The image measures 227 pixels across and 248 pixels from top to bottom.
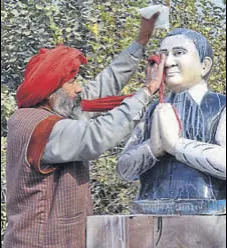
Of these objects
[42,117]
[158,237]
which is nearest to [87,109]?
[42,117]

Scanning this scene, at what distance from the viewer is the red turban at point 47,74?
8.36 feet

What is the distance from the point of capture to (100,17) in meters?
3.22

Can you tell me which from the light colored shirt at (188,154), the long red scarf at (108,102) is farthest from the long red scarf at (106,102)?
the light colored shirt at (188,154)

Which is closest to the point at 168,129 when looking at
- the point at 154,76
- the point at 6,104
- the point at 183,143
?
the point at 183,143

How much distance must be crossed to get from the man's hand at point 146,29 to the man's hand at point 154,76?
0.10 metres

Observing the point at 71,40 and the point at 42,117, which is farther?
the point at 71,40

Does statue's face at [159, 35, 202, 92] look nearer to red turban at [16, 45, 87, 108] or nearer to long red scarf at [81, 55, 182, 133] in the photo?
long red scarf at [81, 55, 182, 133]

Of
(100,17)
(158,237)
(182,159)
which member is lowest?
(158,237)

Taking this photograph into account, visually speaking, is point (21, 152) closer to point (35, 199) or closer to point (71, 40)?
point (35, 199)

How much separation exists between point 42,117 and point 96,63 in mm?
725

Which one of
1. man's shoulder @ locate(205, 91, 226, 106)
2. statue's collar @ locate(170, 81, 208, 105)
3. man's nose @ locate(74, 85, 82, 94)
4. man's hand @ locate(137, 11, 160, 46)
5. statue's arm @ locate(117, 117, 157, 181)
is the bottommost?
statue's arm @ locate(117, 117, 157, 181)

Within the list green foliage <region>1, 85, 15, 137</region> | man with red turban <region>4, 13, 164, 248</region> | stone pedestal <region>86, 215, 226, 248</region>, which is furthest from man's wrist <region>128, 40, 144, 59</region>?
green foliage <region>1, 85, 15, 137</region>

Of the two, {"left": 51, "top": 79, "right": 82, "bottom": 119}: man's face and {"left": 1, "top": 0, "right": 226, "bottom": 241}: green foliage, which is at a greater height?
{"left": 1, "top": 0, "right": 226, "bottom": 241}: green foliage

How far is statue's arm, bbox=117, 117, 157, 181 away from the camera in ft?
8.28
